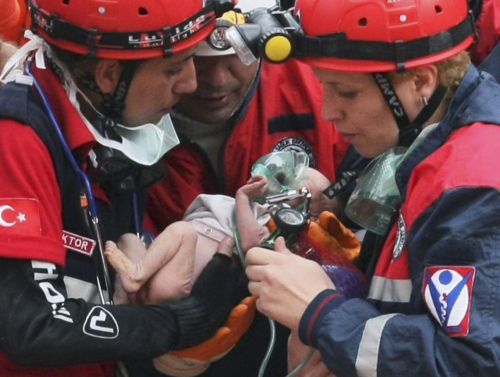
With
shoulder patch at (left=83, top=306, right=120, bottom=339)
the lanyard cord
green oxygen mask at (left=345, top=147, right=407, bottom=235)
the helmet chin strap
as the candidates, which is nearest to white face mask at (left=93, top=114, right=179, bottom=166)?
the lanyard cord

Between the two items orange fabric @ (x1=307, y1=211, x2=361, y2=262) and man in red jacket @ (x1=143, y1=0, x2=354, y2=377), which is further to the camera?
man in red jacket @ (x1=143, y1=0, x2=354, y2=377)

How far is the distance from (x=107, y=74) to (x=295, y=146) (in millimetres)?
985

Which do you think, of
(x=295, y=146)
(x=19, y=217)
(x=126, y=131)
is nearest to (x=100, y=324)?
(x=19, y=217)

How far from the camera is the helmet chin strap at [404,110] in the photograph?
228 cm

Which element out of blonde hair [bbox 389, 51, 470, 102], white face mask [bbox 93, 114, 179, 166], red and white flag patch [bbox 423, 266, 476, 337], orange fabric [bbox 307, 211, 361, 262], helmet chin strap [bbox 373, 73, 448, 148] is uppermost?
blonde hair [bbox 389, 51, 470, 102]

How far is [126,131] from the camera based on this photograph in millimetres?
2697

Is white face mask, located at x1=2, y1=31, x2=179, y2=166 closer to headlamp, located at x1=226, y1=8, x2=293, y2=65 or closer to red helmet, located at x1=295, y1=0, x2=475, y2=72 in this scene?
headlamp, located at x1=226, y1=8, x2=293, y2=65

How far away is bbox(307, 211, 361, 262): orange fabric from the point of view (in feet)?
9.26

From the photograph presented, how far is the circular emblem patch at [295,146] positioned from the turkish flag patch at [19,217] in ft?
4.11

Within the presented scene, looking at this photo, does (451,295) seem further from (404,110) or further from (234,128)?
(234,128)

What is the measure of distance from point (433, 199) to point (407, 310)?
0.91 feet

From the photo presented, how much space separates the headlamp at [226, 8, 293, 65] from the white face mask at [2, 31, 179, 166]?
1.32 ft

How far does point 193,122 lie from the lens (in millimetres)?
3295

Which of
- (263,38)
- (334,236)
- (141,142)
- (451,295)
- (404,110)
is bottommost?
(334,236)
